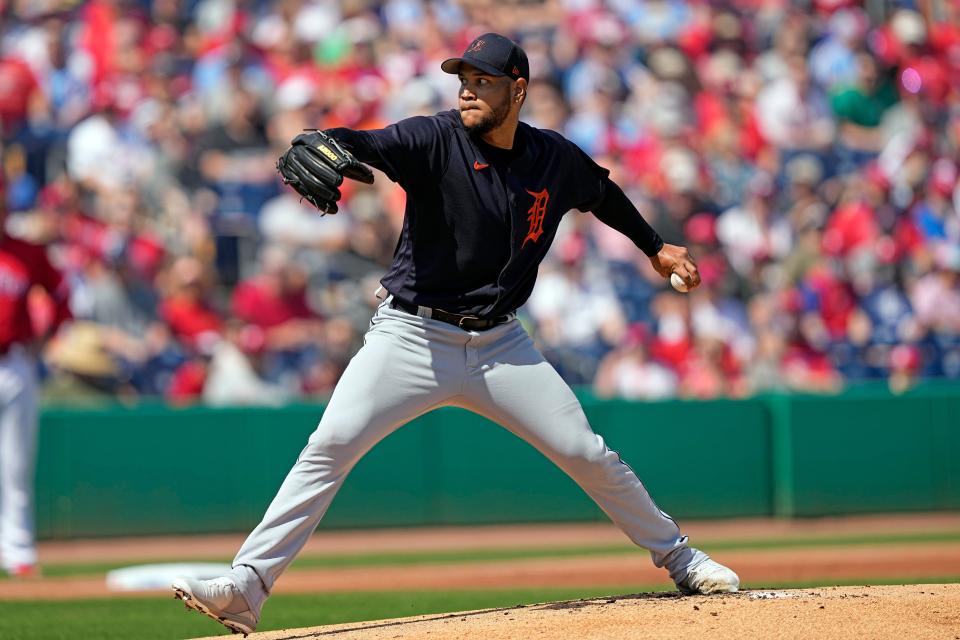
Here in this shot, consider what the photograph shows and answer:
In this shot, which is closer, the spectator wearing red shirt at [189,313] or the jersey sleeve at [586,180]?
the jersey sleeve at [586,180]

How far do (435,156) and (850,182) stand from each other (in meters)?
9.30

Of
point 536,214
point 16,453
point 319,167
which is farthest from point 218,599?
point 16,453

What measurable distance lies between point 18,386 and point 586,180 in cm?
441

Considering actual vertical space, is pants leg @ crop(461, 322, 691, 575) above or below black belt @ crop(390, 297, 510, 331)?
below

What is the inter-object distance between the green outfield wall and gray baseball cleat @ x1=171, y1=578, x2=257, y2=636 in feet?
20.1

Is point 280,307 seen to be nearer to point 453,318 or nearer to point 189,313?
point 189,313

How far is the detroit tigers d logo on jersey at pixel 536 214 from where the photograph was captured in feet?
16.6

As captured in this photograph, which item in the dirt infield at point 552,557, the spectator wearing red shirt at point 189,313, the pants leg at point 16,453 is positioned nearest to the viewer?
the dirt infield at point 552,557

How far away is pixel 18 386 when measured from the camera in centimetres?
834

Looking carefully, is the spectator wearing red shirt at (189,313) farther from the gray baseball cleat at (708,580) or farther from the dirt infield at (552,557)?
the gray baseball cleat at (708,580)

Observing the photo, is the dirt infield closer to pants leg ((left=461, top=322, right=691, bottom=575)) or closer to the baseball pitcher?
pants leg ((left=461, top=322, right=691, bottom=575))

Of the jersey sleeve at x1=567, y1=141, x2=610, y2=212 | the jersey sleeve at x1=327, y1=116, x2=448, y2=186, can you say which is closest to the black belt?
the jersey sleeve at x1=327, y1=116, x2=448, y2=186

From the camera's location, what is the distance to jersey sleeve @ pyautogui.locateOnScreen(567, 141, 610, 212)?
5.30 metres

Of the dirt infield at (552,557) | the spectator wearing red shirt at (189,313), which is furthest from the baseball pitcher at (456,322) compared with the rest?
the spectator wearing red shirt at (189,313)
